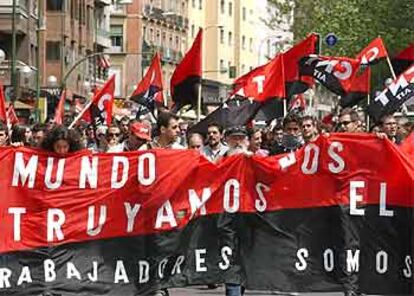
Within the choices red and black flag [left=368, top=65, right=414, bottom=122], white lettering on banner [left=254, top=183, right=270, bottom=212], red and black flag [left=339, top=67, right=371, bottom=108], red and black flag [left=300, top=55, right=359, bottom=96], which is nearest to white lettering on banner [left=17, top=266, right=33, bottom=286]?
white lettering on banner [left=254, top=183, right=270, bottom=212]

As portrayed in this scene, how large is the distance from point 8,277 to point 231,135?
2.71 m

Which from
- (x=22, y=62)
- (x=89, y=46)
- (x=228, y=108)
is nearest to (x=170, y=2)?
(x=89, y=46)

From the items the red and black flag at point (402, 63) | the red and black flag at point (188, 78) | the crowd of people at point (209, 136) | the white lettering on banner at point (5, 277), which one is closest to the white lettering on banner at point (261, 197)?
the crowd of people at point (209, 136)

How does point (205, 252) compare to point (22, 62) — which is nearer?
point (205, 252)

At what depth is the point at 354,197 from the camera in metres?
11.5

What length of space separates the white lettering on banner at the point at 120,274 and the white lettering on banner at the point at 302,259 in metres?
1.51

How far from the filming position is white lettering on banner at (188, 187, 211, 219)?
11.6 meters

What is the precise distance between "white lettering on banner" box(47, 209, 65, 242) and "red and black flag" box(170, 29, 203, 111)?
3.63m

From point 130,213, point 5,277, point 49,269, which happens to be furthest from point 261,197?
point 5,277

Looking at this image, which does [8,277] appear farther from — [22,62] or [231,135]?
[22,62]

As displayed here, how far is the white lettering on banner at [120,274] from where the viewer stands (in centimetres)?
1136

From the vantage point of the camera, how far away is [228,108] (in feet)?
44.5

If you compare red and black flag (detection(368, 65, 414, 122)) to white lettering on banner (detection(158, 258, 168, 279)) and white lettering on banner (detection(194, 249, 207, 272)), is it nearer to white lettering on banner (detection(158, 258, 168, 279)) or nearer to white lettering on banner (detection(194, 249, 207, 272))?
white lettering on banner (detection(194, 249, 207, 272))

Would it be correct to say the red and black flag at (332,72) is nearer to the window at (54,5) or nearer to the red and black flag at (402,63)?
the red and black flag at (402,63)
